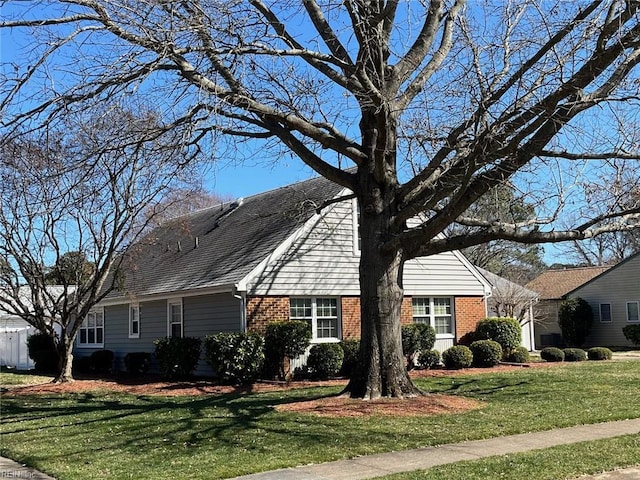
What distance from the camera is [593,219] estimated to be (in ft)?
43.0

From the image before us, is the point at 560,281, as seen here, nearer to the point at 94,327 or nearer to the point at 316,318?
the point at 316,318

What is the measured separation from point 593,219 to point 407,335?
32.0 ft

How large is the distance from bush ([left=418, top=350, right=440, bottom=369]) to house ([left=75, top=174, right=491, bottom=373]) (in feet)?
3.90

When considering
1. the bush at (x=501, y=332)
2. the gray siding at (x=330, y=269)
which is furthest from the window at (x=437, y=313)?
the bush at (x=501, y=332)

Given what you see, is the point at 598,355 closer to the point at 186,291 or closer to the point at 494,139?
the point at 186,291

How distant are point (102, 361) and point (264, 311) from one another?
921 centimetres

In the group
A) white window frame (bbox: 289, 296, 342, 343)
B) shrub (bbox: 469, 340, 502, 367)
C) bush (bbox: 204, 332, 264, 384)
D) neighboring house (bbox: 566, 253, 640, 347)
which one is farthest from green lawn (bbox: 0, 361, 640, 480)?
neighboring house (bbox: 566, 253, 640, 347)

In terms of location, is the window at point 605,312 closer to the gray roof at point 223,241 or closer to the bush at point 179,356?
the gray roof at point 223,241

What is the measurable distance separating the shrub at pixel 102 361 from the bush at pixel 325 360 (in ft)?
32.1

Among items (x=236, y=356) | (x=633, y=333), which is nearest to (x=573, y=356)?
(x=633, y=333)

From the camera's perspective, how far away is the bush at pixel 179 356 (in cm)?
2089

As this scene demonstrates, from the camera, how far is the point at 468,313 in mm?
24875

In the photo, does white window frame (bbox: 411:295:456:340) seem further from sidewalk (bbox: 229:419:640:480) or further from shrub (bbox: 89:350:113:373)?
sidewalk (bbox: 229:419:640:480)

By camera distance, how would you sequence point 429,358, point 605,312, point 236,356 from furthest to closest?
1. point 605,312
2. point 429,358
3. point 236,356
